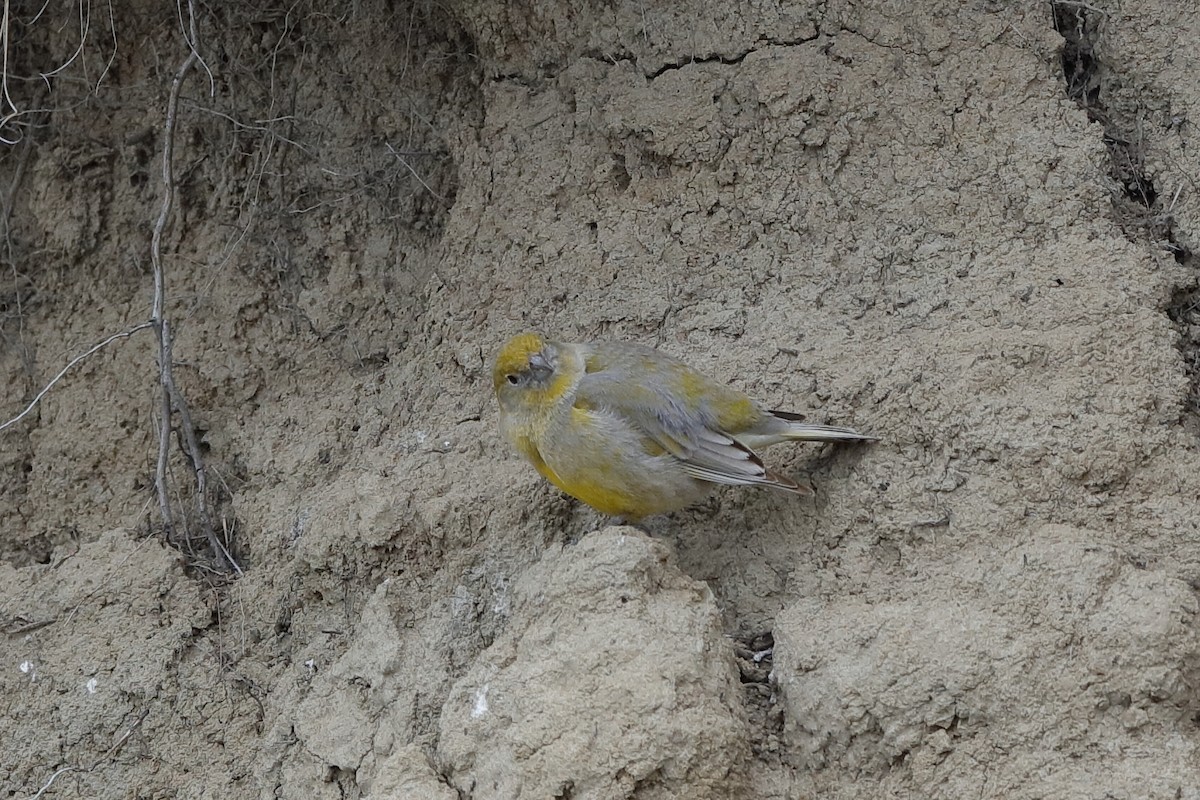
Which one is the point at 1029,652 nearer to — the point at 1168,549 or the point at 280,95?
the point at 1168,549

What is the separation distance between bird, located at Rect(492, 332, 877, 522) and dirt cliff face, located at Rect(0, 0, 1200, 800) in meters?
0.22

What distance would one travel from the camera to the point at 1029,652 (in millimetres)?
3824

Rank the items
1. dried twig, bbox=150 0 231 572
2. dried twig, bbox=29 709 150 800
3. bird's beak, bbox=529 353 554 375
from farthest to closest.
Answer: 1. dried twig, bbox=150 0 231 572
2. dried twig, bbox=29 709 150 800
3. bird's beak, bbox=529 353 554 375

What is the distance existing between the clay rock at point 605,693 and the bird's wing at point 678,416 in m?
0.44

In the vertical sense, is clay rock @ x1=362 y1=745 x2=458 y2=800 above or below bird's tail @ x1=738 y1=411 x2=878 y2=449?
below

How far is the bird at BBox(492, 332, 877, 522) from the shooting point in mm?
4496

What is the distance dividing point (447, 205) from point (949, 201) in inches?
85.3

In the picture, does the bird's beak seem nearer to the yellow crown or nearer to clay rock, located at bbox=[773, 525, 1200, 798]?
the yellow crown

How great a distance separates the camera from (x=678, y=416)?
4.61 meters

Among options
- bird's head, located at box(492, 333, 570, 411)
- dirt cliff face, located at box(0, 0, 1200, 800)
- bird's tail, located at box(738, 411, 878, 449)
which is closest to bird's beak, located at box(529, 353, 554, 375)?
bird's head, located at box(492, 333, 570, 411)

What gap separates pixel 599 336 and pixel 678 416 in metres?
0.88

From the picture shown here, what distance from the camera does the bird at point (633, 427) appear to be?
14.8 feet

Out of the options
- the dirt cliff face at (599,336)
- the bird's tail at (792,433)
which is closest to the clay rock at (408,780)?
the dirt cliff face at (599,336)

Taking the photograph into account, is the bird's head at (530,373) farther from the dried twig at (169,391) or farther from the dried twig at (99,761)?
the dried twig at (99,761)
